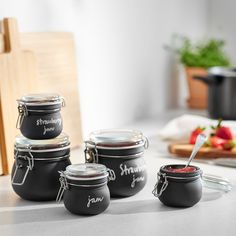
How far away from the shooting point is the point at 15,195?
121 cm

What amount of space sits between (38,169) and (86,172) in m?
0.13

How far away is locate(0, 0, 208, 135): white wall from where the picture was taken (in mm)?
1669

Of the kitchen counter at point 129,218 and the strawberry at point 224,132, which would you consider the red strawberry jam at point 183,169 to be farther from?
the strawberry at point 224,132

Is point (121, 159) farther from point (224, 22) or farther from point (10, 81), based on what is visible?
point (224, 22)

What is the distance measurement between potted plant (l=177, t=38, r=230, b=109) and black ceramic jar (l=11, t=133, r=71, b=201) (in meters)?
1.21

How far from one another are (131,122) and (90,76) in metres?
0.31

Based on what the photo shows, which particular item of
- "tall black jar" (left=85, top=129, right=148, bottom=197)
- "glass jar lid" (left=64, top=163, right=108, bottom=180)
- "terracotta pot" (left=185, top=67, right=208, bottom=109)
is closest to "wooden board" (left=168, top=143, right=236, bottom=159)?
"tall black jar" (left=85, top=129, right=148, bottom=197)

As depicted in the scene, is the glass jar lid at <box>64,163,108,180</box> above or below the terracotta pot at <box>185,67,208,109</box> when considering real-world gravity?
above

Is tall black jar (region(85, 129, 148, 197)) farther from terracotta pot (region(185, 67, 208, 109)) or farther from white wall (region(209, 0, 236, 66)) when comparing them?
white wall (region(209, 0, 236, 66))

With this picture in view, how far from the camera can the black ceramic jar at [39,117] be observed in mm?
1185

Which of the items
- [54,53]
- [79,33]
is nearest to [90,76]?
[79,33]

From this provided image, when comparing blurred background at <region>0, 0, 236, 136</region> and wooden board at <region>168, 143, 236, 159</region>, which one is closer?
wooden board at <region>168, 143, 236, 159</region>

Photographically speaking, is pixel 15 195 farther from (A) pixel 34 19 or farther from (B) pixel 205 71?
(B) pixel 205 71

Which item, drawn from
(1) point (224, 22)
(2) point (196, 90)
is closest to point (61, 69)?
(2) point (196, 90)
